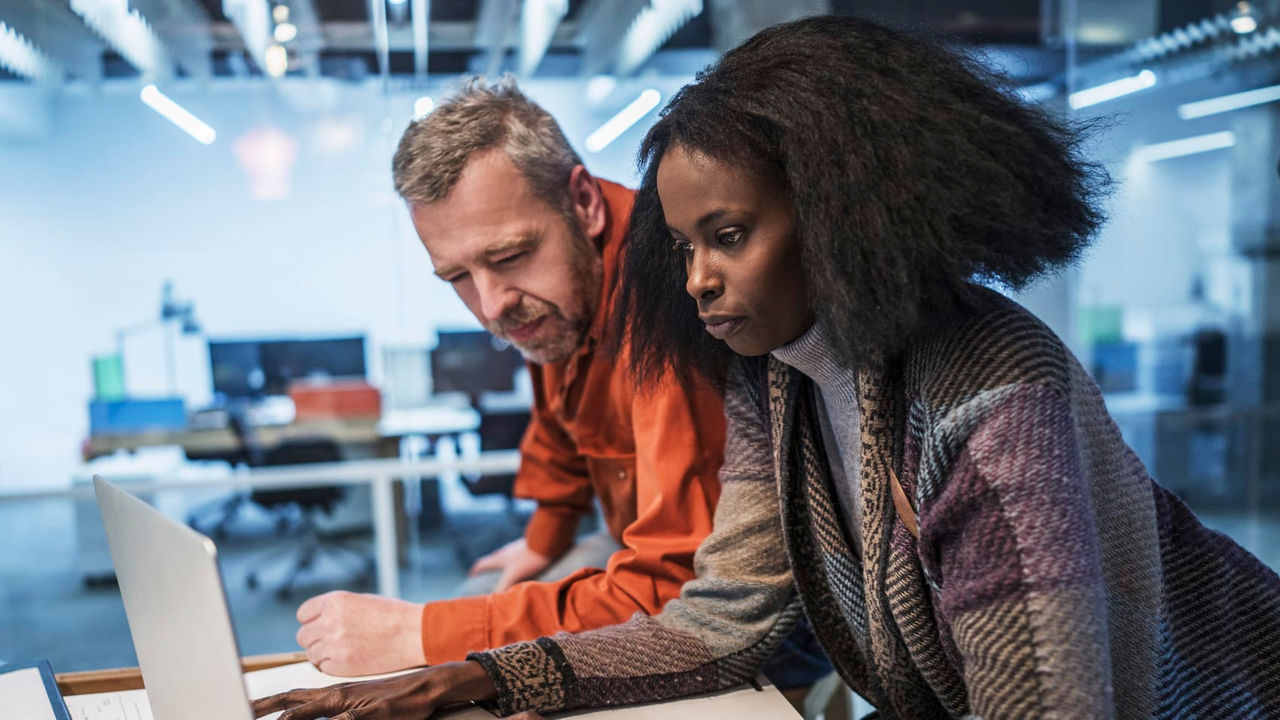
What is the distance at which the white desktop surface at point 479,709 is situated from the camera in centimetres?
93

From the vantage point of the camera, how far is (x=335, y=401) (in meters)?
3.76

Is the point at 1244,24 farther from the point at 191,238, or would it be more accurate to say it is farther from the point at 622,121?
the point at 191,238

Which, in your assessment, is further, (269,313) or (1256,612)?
(269,313)

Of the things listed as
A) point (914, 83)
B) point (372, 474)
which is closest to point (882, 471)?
point (914, 83)

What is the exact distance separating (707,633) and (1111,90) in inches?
127

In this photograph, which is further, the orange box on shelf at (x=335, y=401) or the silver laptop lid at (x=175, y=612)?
the orange box on shelf at (x=335, y=401)

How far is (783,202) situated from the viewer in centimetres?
79

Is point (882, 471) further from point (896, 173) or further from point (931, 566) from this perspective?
point (896, 173)

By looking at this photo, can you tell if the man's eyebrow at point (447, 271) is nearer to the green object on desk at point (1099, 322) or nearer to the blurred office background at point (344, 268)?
the blurred office background at point (344, 268)

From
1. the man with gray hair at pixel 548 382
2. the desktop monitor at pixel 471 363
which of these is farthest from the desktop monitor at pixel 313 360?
the man with gray hair at pixel 548 382

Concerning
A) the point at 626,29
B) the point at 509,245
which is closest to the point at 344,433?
the point at 626,29

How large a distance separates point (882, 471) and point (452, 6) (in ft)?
10.3

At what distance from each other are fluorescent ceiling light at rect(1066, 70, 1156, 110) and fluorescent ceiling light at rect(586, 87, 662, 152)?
5.13 feet

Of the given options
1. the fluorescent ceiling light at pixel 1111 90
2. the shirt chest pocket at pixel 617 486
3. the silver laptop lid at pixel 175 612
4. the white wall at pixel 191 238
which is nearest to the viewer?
the silver laptop lid at pixel 175 612
